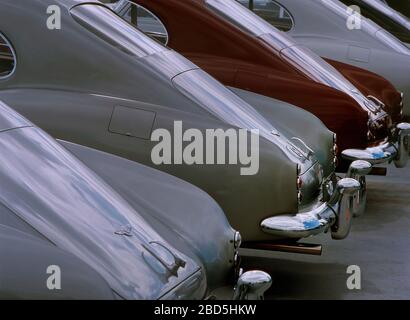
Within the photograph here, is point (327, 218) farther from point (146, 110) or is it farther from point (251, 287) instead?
point (251, 287)

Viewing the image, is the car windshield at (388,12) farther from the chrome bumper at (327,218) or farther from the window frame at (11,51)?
the window frame at (11,51)

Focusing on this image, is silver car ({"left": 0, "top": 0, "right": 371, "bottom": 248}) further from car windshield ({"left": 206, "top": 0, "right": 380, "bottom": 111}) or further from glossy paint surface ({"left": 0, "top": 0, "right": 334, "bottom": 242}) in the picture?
car windshield ({"left": 206, "top": 0, "right": 380, "bottom": 111})

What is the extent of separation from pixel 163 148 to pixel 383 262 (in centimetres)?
182

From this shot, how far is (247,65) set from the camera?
25.6 ft

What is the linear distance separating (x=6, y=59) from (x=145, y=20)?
1929 mm

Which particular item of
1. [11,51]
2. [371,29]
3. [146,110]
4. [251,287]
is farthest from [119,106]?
[371,29]

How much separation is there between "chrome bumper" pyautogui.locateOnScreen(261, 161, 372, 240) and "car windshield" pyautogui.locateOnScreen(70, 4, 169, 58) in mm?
1296

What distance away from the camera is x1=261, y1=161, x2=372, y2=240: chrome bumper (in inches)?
228

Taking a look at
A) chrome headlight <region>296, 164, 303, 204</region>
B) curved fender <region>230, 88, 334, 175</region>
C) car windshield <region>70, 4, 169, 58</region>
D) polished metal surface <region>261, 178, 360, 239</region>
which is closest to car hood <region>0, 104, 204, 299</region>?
polished metal surface <region>261, 178, 360, 239</region>

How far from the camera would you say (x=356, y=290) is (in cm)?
625

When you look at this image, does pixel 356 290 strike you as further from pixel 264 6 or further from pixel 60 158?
pixel 264 6

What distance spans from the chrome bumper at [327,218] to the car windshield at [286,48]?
198 centimetres
